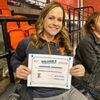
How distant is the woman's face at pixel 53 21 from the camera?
109 centimetres

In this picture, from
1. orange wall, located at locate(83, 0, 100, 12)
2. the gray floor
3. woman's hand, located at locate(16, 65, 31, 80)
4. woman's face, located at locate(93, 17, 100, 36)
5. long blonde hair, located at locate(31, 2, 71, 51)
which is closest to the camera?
woman's hand, located at locate(16, 65, 31, 80)

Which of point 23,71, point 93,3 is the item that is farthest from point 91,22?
point 93,3

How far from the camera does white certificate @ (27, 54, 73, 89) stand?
0.97 m

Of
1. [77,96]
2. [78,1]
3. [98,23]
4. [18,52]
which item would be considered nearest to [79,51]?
[98,23]

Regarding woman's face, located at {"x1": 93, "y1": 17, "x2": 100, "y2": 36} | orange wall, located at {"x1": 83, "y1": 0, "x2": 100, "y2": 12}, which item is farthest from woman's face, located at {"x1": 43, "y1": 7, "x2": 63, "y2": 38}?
orange wall, located at {"x1": 83, "y1": 0, "x2": 100, "y2": 12}

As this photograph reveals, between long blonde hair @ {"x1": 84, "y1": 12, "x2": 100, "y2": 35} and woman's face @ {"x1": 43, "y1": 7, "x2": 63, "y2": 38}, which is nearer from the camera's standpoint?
woman's face @ {"x1": 43, "y1": 7, "x2": 63, "y2": 38}

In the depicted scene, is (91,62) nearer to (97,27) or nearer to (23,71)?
(97,27)

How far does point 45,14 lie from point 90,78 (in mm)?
615

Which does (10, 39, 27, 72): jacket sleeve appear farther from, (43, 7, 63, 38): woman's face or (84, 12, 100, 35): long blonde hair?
(84, 12, 100, 35): long blonde hair

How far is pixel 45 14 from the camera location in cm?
110

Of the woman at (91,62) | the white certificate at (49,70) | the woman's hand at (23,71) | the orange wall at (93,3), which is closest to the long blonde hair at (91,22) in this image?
the woman at (91,62)

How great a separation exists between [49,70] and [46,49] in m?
0.15

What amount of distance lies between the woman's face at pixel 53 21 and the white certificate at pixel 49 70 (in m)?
0.21

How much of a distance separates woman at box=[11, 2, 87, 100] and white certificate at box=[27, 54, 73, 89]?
3cm
